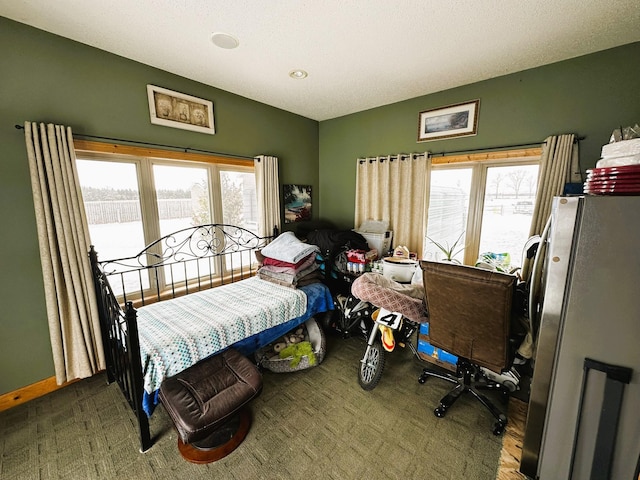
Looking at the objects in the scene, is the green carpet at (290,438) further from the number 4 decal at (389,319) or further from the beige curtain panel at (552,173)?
the beige curtain panel at (552,173)

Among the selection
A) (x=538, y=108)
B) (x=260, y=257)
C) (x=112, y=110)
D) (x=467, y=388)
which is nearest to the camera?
(x=467, y=388)

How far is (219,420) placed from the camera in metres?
1.37

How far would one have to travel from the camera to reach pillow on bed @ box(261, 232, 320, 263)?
2420 mm

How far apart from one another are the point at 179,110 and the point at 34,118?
3.19 feet

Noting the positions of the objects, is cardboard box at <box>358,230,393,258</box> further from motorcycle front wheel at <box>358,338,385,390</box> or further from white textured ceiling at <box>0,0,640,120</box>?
white textured ceiling at <box>0,0,640,120</box>

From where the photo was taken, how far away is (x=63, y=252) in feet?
5.92

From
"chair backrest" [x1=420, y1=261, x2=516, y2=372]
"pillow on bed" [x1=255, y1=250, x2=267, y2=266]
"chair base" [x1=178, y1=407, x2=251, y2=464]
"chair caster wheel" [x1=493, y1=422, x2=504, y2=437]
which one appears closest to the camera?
"chair backrest" [x1=420, y1=261, x2=516, y2=372]

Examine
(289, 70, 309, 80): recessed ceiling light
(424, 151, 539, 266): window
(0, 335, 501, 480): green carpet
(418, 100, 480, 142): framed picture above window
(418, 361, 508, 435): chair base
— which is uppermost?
(289, 70, 309, 80): recessed ceiling light

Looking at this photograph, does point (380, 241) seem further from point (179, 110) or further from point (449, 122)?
point (179, 110)

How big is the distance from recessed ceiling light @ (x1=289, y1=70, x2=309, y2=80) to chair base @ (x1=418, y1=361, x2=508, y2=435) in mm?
2700

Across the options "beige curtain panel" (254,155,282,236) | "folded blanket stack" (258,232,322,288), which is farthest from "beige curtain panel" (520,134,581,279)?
"beige curtain panel" (254,155,282,236)

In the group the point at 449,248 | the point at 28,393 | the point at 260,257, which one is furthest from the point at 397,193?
the point at 28,393

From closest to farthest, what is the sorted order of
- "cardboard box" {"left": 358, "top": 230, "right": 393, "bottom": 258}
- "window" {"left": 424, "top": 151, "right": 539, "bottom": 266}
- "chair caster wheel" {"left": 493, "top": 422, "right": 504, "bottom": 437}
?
"chair caster wheel" {"left": 493, "top": 422, "right": 504, "bottom": 437}
"window" {"left": 424, "top": 151, "right": 539, "bottom": 266}
"cardboard box" {"left": 358, "top": 230, "right": 393, "bottom": 258}

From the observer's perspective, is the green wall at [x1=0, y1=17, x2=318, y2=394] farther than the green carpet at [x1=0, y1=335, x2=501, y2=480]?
Yes
